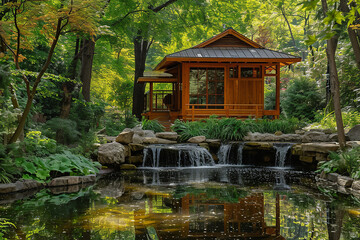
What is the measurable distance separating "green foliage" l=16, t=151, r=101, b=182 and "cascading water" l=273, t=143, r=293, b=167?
6455 mm

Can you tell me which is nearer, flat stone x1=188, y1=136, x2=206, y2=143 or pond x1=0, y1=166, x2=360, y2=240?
pond x1=0, y1=166, x2=360, y2=240

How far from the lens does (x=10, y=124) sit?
26.2 ft

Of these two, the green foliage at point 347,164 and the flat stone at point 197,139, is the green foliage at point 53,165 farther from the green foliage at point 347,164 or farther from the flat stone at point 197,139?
the green foliage at point 347,164

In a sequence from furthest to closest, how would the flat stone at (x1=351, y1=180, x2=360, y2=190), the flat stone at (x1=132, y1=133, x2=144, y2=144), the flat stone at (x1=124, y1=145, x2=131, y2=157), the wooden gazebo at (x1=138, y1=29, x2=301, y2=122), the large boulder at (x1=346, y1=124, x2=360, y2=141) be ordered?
the wooden gazebo at (x1=138, y1=29, x2=301, y2=122)
the flat stone at (x1=132, y1=133, x2=144, y2=144)
the flat stone at (x1=124, y1=145, x2=131, y2=157)
the large boulder at (x1=346, y1=124, x2=360, y2=141)
the flat stone at (x1=351, y1=180, x2=360, y2=190)

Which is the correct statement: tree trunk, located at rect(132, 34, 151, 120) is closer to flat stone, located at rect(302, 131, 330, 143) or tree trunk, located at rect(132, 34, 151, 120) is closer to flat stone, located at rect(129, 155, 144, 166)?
flat stone, located at rect(129, 155, 144, 166)

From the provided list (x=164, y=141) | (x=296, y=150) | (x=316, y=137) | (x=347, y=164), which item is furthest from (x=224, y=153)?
(x=347, y=164)

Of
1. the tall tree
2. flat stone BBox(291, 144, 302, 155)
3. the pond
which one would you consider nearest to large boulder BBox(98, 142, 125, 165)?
the pond

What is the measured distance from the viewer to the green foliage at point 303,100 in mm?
21656

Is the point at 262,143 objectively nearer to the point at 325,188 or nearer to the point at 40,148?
the point at 325,188

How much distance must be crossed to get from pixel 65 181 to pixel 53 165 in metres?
0.54

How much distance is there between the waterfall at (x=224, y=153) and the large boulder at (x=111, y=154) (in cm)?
365

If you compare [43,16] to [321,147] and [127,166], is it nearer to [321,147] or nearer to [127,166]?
[127,166]

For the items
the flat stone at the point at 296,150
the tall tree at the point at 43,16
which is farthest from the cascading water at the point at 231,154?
the tall tree at the point at 43,16

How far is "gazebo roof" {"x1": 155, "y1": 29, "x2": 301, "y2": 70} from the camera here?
1791 cm
